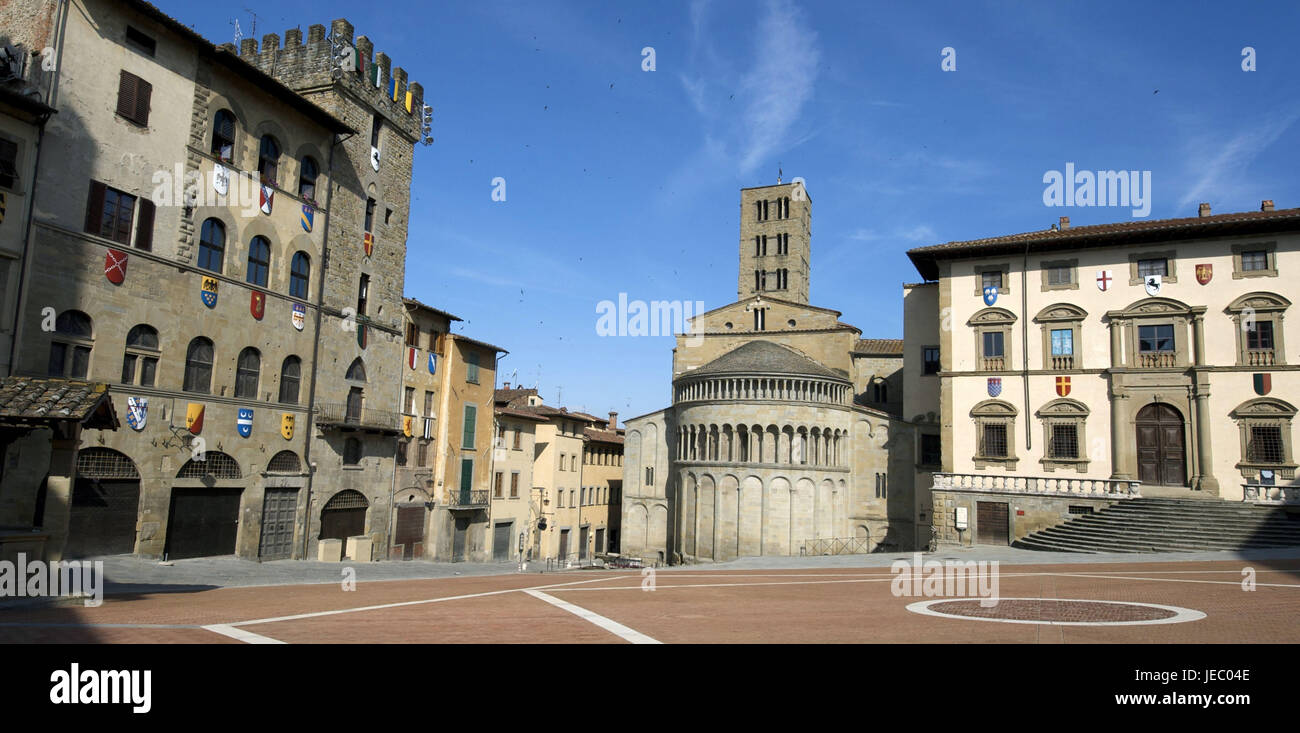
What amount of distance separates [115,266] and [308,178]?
9.92 meters

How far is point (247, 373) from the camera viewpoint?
94.5ft

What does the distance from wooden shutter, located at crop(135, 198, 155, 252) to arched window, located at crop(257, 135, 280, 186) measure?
5050 mm

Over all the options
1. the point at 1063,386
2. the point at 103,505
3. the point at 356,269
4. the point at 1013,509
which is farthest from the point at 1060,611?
the point at 356,269

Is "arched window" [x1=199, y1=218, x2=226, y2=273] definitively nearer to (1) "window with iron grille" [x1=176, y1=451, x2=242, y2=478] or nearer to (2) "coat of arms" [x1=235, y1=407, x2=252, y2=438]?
(2) "coat of arms" [x1=235, y1=407, x2=252, y2=438]

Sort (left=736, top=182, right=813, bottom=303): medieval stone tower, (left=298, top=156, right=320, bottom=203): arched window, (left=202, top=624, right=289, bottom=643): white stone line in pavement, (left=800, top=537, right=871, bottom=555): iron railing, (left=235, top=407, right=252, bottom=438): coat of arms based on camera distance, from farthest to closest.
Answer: (left=736, top=182, right=813, bottom=303): medieval stone tower < (left=800, top=537, right=871, bottom=555): iron railing < (left=298, top=156, right=320, bottom=203): arched window < (left=235, top=407, right=252, bottom=438): coat of arms < (left=202, top=624, right=289, bottom=643): white stone line in pavement

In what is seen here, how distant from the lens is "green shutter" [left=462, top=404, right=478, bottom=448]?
4344 centimetres

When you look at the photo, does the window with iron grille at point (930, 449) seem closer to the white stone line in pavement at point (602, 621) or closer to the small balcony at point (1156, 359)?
the small balcony at point (1156, 359)

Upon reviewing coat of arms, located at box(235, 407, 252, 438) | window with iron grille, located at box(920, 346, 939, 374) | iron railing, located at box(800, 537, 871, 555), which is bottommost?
iron railing, located at box(800, 537, 871, 555)

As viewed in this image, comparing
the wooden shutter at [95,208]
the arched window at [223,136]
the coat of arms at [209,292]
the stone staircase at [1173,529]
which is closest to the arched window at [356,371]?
the coat of arms at [209,292]

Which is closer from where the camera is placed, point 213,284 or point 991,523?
point 213,284

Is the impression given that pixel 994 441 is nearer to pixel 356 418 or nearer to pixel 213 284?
pixel 356 418

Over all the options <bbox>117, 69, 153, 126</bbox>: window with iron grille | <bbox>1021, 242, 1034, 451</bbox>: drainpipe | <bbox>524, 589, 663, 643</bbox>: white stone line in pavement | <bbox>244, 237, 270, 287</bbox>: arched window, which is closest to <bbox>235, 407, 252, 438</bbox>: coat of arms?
<bbox>244, 237, 270, 287</bbox>: arched window

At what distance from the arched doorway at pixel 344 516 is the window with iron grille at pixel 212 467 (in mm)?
4970
